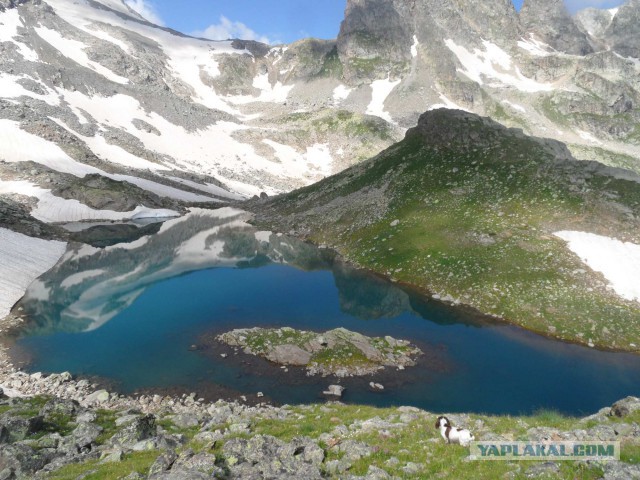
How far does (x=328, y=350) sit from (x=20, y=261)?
176ft

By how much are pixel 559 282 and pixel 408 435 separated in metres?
39.1

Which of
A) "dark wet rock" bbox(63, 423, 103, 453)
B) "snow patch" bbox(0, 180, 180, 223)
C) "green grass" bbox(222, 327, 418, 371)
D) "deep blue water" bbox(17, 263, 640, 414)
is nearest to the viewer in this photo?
"dark wet rock" bbox(63, 423, 103, 453)

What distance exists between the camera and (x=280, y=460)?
1490 centimetres

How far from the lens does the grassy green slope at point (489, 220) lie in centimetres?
4575

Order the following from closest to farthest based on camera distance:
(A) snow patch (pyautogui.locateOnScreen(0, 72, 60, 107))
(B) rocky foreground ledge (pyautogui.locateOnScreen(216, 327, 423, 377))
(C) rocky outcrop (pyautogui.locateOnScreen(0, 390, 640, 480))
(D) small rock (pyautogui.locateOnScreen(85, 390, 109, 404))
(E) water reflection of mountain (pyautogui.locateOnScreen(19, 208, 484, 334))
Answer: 1. (C) rocky outcrop (pyautogui.locateOnScreen(0, 390, 640, 480))
2. (D) small rock (pyautogui.locateOnScreen(85, 390, 109, 404))
3. (B) rocky foreground ledge (pyautogui.locateOnScreen(216, 327, 423, 377))
4. (E) water reflection of mountain (pyautogui.locateOnScreen(19, 208, 484, 334))
5. (A) snow patch (pyautogui.locateOnScreen(0, 72, 60, 107))

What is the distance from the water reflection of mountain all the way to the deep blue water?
59 cm

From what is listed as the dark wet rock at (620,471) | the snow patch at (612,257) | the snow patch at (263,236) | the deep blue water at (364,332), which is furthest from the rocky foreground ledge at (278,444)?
the snow patch at (263,236)

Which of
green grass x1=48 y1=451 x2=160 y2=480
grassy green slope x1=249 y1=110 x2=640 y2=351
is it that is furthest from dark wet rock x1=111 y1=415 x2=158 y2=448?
grassy green slope x1=249 y1=110 x2=640 y2=351

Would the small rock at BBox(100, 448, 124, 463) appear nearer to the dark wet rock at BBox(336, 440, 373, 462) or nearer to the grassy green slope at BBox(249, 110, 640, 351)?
the dark wet rock at BBox(336, 440, 373, 462)

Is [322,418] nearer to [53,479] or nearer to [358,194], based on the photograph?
[53,479]

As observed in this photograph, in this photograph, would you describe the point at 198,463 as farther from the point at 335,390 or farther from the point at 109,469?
the point at 335,390

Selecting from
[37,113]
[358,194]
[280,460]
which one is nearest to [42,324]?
[280,460]

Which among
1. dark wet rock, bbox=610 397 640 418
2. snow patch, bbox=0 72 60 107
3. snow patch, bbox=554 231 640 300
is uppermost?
snow patch, bbox=0 72 60 107

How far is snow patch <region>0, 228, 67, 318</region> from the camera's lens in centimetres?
5212
